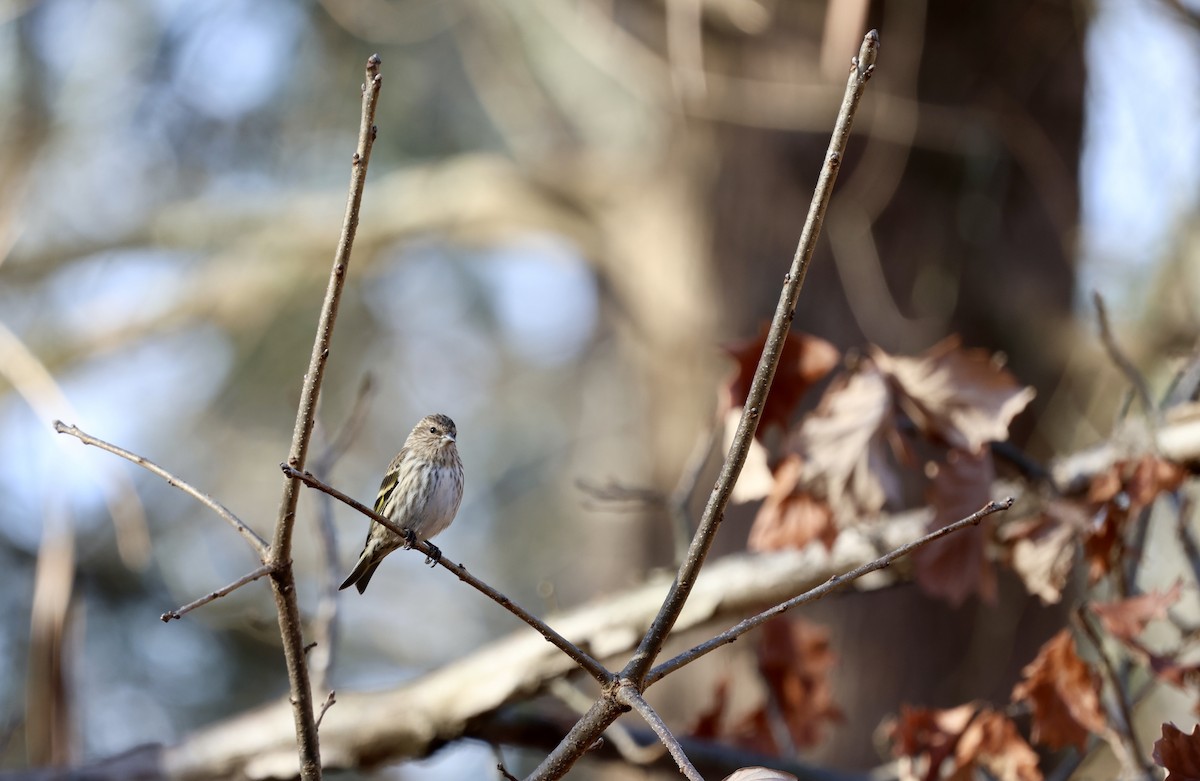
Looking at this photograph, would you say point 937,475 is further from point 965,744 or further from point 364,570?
point 364,570

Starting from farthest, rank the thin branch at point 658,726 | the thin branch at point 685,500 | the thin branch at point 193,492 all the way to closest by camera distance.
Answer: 1. the thin branch at point 685,500
2. the thin branch at point 193,492
3. the thin branch at point 658,726

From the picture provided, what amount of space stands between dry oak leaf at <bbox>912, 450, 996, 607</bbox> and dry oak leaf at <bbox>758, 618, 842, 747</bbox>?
2.29 feet

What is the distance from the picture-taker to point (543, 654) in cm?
274

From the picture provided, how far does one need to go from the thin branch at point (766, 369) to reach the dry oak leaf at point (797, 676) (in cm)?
162

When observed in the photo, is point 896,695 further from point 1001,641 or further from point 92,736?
point 92,736

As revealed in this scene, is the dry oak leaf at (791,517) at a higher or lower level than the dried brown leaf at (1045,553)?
higher

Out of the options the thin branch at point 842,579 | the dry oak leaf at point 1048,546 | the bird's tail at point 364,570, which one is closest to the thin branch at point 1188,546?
the dry oak leaf at point 1048,546

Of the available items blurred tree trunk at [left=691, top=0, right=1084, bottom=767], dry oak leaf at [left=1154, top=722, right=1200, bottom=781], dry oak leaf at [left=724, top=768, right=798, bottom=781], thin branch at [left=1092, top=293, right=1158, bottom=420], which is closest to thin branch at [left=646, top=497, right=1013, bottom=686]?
dry oak leaf at [left=724, top=768, right=798, bottom=781]

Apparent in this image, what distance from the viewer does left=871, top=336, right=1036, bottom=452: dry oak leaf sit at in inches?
91.3

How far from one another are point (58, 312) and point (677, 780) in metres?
4.24

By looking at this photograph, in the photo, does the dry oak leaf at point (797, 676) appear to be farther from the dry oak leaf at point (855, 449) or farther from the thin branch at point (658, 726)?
the thin branch at point (658, 726)

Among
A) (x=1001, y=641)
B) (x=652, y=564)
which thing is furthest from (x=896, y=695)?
(x=652, y=564)

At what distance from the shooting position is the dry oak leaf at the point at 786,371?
7.92 ft

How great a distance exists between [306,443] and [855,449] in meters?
1.32
